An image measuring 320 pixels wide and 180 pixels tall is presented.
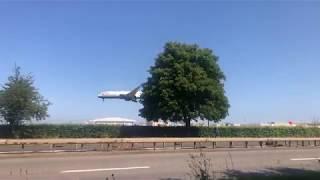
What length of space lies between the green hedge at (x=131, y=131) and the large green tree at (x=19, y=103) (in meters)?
1.15

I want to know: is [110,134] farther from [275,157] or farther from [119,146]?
[275,157]

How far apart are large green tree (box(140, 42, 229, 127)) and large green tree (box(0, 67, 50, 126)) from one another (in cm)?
1069

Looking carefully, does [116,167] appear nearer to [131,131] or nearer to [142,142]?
[142,142]

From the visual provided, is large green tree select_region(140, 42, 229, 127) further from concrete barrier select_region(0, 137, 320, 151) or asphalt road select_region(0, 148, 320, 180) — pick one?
asphalt road select_region(0, 148, 320, 180)

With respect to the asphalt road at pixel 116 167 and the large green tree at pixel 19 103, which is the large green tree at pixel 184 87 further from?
the asphalt road at pixel 116 167

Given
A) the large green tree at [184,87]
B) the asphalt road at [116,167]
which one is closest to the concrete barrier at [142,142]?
the asphalt road at [116,167]

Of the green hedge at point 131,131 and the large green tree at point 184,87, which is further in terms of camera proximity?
the large green tree at point 184,87

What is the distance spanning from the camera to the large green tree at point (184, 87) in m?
49.0

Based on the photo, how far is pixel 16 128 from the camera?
44.2 meters

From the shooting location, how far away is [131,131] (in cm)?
4988

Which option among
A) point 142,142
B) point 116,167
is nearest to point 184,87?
point 142,142

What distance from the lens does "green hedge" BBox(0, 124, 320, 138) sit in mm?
44219

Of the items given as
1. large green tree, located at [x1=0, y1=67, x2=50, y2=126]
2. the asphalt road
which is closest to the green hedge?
large green tree, located at [x1=0, y1=67, x2=50, y2=126]

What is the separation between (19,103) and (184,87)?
14.9 m
